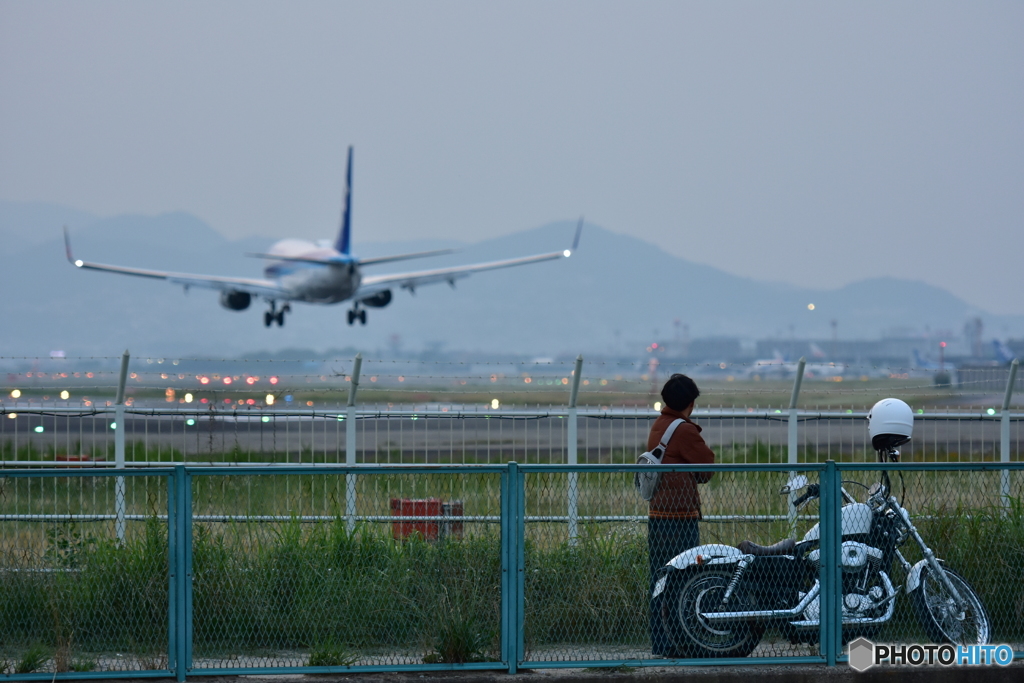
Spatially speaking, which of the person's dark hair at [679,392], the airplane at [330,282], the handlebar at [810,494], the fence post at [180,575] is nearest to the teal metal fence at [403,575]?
the fence post at [180,575]

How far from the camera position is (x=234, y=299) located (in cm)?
5653

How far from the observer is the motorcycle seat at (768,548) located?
645cm

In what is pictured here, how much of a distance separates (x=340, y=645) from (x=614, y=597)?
5.04 feet

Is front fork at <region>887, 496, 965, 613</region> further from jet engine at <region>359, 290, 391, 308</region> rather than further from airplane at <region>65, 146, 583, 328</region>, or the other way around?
jet engine at <region>359, 290, 391, 308</region>

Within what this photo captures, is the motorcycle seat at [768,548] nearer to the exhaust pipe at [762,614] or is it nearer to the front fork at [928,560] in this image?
the exhaust pipe at [762,614]

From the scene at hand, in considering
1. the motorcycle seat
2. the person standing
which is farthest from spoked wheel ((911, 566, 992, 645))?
the person standing

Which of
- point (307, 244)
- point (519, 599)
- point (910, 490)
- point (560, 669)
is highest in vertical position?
point (307, 244)

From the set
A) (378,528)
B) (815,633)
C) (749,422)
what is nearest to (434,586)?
(378,528)

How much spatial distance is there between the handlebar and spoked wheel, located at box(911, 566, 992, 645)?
79 centimetres

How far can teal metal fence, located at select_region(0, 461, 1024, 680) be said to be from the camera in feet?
20.0

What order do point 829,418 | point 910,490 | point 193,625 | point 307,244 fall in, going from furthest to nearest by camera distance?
point 307,244 < point 829,418 < point 910,490 < point 193,625

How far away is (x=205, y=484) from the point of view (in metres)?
6.20

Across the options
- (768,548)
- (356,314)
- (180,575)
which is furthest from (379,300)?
(180,575)

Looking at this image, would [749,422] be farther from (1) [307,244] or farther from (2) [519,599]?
(1) [307,244]
